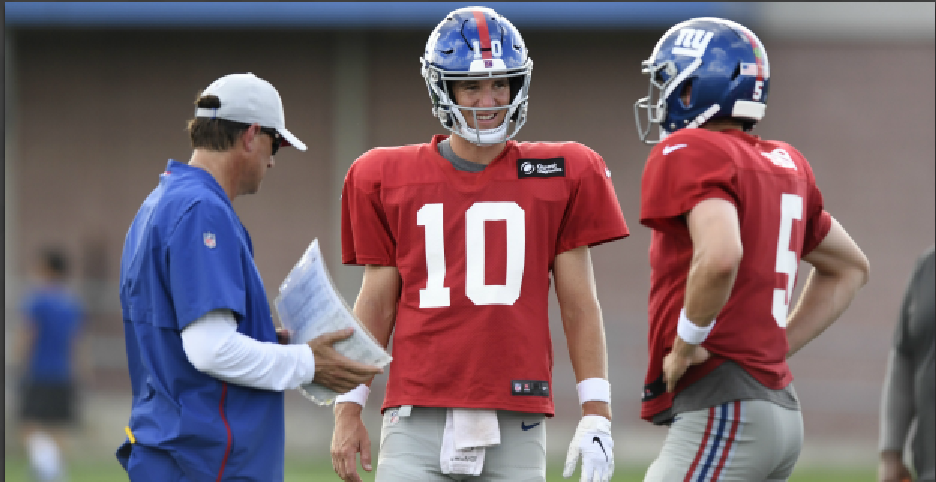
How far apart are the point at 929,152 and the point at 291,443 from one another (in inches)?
356

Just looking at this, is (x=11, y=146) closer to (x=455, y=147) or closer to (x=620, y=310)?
(x=620, y=310)

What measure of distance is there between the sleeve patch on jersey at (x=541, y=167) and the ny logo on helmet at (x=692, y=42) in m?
0.57

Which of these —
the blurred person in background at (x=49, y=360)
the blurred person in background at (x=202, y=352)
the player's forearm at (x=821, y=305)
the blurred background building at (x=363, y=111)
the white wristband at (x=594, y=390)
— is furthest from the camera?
the blurred background building at (x=363, y=111)

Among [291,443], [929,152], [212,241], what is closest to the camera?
[212,241]

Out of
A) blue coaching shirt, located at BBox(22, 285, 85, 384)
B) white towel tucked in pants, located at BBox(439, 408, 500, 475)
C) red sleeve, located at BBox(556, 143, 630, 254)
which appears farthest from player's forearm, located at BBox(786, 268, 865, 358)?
blue coaching shirt, located at BBox(22, 285, 85, 384)

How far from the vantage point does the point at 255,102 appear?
3.45 m

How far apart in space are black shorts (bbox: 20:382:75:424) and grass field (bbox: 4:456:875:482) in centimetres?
54

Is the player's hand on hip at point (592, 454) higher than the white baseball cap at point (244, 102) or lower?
lower

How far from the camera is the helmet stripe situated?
3.43 metres

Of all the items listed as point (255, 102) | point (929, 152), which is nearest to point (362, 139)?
point (929, 152)

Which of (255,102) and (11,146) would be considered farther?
(11,146)

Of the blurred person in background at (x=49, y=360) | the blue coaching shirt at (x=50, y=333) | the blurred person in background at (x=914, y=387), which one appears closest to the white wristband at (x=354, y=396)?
the blurred person in background at (x=914, y=387)

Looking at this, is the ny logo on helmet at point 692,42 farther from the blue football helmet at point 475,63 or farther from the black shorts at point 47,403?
the black shorts at point 47,403

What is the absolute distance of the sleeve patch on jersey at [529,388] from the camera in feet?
10.9
